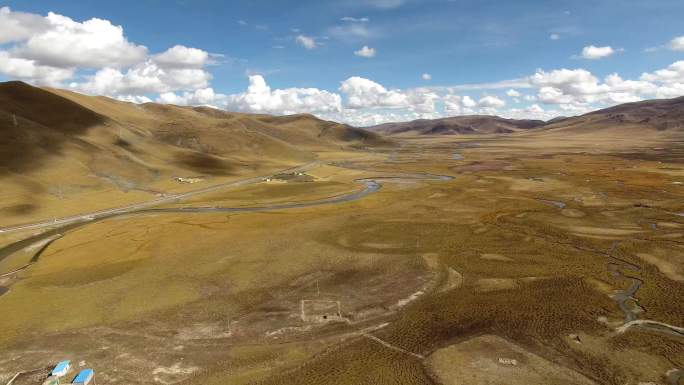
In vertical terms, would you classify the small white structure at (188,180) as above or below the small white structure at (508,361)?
above

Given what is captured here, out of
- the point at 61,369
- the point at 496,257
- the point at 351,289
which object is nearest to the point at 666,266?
the point at 496,257

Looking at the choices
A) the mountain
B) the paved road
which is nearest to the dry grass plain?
the paved road

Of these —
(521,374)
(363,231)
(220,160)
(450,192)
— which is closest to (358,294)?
(521,374)

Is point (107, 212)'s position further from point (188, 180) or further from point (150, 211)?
point (188, 180)

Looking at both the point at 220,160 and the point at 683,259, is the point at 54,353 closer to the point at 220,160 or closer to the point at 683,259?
the point at 683,259

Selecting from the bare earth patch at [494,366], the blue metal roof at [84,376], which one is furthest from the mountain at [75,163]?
the bare earth patch at [494,366]

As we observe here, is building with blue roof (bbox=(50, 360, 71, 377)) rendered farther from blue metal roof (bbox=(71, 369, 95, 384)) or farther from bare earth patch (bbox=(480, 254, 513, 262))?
bare earth patch (bbox=(480, 254, 513, 262))

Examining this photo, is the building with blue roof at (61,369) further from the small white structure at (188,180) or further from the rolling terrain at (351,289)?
the small white structure at (188,180)

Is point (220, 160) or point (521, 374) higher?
point (220, 160)
